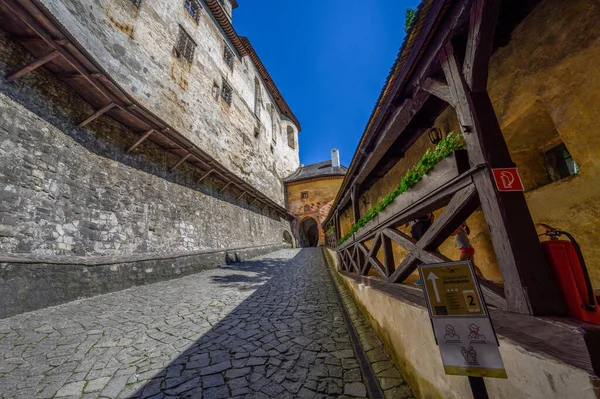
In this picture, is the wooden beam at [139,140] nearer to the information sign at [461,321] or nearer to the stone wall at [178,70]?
the stone wall at [178,70]

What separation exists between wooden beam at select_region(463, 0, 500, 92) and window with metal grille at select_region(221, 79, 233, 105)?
Answer: 632 inches

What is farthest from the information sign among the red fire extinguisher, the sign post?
the red fire extinguisher

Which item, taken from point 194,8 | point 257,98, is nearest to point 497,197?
point 194,8

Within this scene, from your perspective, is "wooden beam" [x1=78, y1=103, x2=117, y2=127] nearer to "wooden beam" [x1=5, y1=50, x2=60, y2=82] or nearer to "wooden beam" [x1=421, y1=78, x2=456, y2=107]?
"wooden beam" [x1=5, y1=50, x2=60, y2=82]

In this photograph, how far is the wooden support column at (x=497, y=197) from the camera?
1.31 meters

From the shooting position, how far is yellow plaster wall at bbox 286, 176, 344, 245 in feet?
80.3

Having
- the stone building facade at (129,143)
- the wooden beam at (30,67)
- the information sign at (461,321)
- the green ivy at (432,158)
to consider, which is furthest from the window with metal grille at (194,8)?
the information sign at (461,321)

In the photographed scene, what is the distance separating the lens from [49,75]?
5.59 metres

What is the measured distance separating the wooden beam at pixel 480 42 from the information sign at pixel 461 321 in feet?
5.31

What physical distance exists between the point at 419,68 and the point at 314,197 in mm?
22491

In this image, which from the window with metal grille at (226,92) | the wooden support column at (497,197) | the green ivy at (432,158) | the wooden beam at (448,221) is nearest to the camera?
the wooden support column at (497,197)

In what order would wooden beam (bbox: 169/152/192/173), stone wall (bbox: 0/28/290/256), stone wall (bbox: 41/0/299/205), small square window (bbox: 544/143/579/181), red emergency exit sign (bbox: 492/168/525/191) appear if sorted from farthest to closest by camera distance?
1. wooden beam (bbox: 169/152/192/173)
2. stone wall (bbox: 41/0/299/205)
3. stone wall (bbox: 0/28/290/256)
4. small square window (bbox: 544/143/579/181)
5. red emergency exit sign (bbox: 492/168/525/191)

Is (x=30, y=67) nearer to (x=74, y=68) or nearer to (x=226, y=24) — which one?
(x=74, y=68)

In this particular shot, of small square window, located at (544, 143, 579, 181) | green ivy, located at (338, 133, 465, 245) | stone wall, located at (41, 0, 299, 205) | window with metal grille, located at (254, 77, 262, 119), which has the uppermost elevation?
window with metal grille, located at (254, 77, 262, 119)
